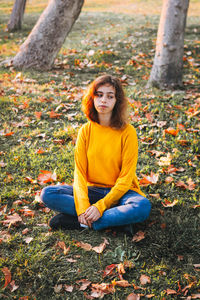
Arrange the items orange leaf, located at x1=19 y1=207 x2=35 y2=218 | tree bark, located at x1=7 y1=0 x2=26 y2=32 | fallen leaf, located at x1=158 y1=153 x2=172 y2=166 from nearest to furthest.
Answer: orange leaf, located at x1=19 y1=207 x2=35 y2=218
fallen leaf, located at x1=158 y1=153 x2=172 y2=166
tree bark, located at x1=7 y1=0 x2=26 y2=32

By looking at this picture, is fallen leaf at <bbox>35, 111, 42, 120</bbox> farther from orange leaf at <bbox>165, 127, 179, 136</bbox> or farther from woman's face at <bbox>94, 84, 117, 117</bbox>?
woman's face at <bbox>94, 84, 117, 117</bbox>

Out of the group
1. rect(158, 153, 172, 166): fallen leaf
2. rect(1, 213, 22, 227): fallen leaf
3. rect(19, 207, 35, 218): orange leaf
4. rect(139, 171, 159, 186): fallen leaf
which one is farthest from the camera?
rect(158, 153, 172, 166): fallen leaf

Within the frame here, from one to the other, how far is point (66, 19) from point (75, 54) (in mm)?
1286

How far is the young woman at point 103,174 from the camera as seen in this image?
8.61 feet

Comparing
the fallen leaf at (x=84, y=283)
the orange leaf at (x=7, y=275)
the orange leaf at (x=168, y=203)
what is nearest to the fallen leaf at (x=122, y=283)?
the fallen leaf at (x=84, y=283)

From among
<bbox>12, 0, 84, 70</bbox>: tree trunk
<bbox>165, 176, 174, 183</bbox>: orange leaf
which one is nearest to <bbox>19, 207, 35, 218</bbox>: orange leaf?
<bbox>165, 176, 174, 183</bbox>: orange leaf

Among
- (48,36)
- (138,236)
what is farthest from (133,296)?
(48,36)

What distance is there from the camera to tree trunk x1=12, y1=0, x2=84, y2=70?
6.46 metres

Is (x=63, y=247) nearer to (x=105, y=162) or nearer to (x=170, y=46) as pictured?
(x=105, y=162)

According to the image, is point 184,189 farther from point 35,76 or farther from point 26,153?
point 35,76

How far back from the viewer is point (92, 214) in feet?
8.45

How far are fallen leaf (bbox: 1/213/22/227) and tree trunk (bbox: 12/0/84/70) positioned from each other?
464 cm

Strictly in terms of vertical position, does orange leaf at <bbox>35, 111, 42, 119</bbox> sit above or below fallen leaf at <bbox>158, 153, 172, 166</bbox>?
above

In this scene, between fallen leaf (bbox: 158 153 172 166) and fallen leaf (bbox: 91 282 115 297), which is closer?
fallen leaf (bbox: 91 282 115 297)
